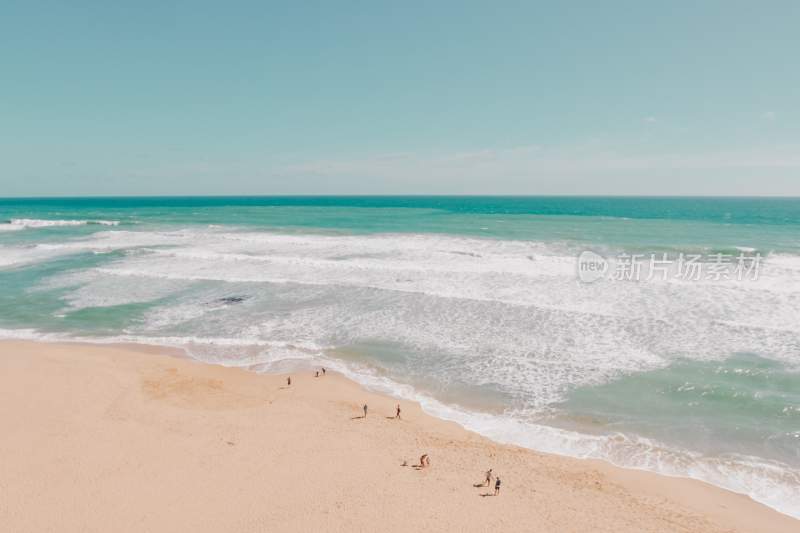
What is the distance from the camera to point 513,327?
20.7 meters

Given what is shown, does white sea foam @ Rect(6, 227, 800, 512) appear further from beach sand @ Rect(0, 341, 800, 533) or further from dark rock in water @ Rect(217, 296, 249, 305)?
beach sand @ Rect(0, 341, 800, 533)

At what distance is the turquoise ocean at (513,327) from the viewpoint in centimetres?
1273

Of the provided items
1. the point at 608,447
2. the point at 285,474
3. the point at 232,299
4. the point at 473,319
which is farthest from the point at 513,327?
the point at 232,299

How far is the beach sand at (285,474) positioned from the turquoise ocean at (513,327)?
1270 mm

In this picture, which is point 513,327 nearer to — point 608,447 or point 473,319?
point 473,319

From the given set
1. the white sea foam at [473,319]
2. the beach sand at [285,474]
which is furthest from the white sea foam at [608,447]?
Answer: the beach sand at [285,474]

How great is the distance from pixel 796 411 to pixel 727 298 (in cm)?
1245

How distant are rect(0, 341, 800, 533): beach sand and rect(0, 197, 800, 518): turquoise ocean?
4.17 ft

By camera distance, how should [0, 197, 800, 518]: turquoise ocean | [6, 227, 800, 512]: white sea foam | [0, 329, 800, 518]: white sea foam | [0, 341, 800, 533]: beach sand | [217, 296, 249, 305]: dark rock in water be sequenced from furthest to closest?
[217, 296, 249, 305]: dark rock in water → [6, 227, 800, 512]: white sea foam → [0, 197, 800, 518]: turquoise ocean → [0, 329, 800, 518]: white sea foam → [0, 341, 800, 533]: beach sand

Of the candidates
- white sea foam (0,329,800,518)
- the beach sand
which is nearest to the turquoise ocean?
white sea foam (0,329,800,518)

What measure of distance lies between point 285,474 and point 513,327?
13.2 m

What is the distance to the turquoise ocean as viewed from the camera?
12.7 m

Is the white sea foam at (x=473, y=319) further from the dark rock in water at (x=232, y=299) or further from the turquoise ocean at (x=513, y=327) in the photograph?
the dark rock in water at (x=232, y=299)

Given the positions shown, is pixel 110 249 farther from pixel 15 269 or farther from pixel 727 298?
pixel 727 298
